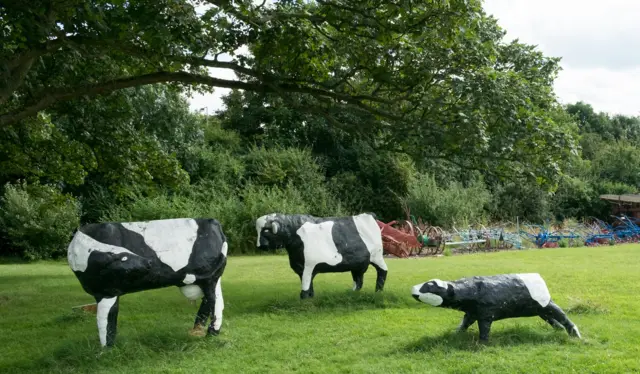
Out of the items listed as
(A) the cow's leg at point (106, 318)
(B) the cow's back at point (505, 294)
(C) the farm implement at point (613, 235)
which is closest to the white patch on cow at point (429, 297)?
(B) the cow's back at point (505, 294)

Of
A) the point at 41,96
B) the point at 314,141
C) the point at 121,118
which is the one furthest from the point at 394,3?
the point at 314,141

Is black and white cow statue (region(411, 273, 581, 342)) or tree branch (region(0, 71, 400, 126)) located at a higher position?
tree branch (region(0, 71, 400, 126))

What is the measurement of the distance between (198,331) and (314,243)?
2.76 meters

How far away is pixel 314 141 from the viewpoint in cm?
3106

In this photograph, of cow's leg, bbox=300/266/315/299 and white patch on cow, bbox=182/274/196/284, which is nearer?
white patch on cow, bbox=182/274/196/284

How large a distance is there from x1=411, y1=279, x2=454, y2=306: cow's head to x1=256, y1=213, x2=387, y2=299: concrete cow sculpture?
3351 mm

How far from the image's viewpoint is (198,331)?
718cm

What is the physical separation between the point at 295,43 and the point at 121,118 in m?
5.38

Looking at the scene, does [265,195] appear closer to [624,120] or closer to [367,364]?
[367,364]

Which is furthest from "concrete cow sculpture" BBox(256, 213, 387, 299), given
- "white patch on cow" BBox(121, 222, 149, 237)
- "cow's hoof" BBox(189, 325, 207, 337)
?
"white patch on cow" BBox(121, 222, 149, 237)

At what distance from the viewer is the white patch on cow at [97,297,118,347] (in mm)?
6430

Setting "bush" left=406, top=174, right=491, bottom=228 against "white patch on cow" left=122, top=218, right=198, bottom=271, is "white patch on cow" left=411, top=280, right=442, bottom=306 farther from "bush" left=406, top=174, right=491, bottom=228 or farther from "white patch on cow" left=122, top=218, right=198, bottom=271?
"bush" left=406, top=174, right=491, bottom=228

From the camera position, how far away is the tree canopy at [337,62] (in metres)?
7.47

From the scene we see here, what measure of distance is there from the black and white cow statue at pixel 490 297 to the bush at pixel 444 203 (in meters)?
18.5
